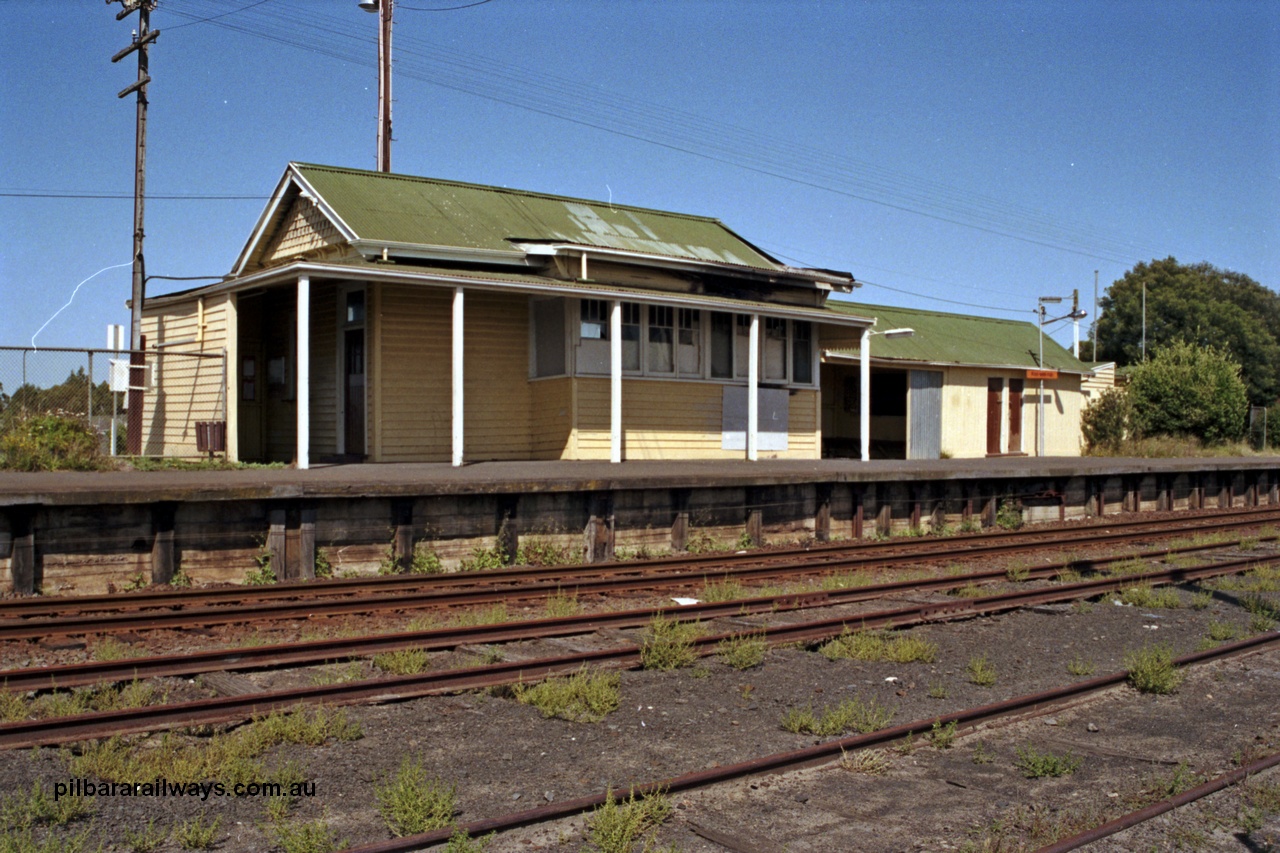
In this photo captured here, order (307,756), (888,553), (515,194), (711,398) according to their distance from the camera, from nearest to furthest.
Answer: (307,756), (888,553), (711,398), (515,194)

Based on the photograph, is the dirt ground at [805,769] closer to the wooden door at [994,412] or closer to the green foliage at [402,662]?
the green foliage at [402,662]

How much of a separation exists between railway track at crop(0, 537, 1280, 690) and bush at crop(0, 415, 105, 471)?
28.4 ft

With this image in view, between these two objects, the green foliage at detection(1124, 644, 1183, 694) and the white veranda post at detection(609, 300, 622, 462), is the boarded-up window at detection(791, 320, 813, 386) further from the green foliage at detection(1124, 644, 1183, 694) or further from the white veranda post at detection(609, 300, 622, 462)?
the green foliage at detection(1124, 644, 1183, 694)

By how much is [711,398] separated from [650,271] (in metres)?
2.49

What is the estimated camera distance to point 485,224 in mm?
19266

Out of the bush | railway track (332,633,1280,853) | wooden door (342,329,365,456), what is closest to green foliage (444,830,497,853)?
railway track (332,633,1280,853)

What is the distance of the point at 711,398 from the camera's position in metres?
19.8

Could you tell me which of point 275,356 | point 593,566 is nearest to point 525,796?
point 593,566

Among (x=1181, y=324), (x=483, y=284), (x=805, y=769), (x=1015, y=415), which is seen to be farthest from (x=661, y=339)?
(x=1181, y=324)

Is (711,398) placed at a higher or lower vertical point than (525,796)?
higher

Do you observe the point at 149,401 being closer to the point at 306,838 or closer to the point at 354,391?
the point at 354,391

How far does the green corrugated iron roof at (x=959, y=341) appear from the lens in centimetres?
2833

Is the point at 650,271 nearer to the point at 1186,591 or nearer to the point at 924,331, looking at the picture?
the point at 1186,591

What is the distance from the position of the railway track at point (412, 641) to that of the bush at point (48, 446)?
865 cm
